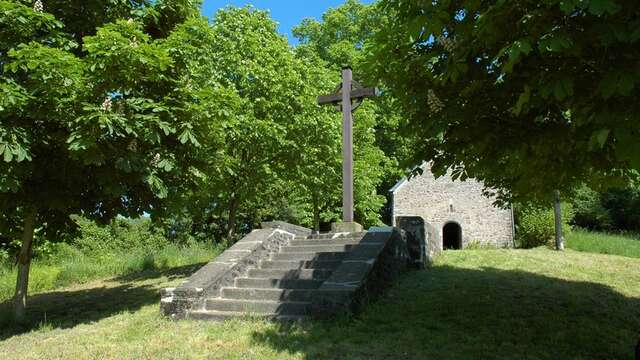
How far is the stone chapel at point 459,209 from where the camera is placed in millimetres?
23375

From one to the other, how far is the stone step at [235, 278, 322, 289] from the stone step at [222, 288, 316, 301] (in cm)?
23

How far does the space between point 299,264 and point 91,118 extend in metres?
4.10

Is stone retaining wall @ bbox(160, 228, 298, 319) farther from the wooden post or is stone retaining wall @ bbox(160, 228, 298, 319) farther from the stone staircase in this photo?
the wooden post

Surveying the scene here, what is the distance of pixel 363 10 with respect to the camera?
2881 cm

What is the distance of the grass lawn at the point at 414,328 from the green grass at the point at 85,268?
4.10 meters

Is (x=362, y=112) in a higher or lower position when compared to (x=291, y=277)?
higher

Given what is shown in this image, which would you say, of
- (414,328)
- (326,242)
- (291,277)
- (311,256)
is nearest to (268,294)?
(291,277)

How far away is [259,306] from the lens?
7.16 m

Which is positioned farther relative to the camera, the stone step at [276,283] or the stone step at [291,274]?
the stone step at [291,274]

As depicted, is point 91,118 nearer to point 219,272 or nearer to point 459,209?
point 219,272

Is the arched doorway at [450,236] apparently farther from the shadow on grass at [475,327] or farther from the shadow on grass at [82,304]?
the shadow on grass at [475,327]

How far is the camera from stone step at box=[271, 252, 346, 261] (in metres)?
8.56

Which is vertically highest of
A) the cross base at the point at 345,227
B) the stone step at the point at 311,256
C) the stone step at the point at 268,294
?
the cross base at the point at 345,227

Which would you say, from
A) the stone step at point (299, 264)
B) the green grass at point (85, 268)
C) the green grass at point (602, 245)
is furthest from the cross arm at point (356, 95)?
the green grass at point (602, 245)
